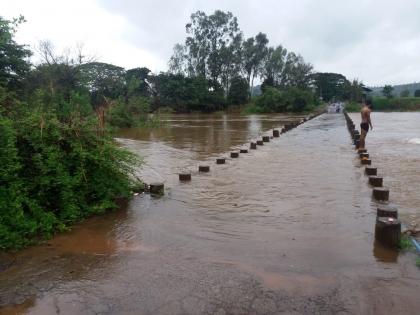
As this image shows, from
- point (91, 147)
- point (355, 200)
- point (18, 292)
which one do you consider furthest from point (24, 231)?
point (355, 200)

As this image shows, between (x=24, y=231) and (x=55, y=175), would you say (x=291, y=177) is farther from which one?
(x=24, y=231)

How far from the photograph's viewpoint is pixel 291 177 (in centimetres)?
1034

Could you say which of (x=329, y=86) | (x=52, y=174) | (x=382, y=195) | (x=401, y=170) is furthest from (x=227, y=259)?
→ (x=329, y=86)

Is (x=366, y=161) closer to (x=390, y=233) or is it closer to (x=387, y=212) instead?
(x=387, y=212)

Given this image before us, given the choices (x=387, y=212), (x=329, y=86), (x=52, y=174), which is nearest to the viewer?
(x=387, y=212)

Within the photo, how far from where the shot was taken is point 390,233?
214 inches

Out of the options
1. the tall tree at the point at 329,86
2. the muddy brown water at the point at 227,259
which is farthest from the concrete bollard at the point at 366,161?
the tall tree at the point at 329,86

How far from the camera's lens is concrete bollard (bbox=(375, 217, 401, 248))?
17.8 ft

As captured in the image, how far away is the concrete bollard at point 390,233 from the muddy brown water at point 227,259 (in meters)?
0.13

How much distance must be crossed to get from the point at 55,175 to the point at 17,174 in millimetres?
577

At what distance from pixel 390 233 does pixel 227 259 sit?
7.26 ft

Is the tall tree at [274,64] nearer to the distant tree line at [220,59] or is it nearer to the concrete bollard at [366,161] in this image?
the distant tree line at [220,59]

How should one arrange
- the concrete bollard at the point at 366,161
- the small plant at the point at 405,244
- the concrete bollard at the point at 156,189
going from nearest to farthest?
1. the small plant at the point at 405,244
2. the concrete bollard at the point at 156,189
3. the concrete bollard at the point at 366,161

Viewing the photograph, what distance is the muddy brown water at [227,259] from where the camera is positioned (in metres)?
4.13
